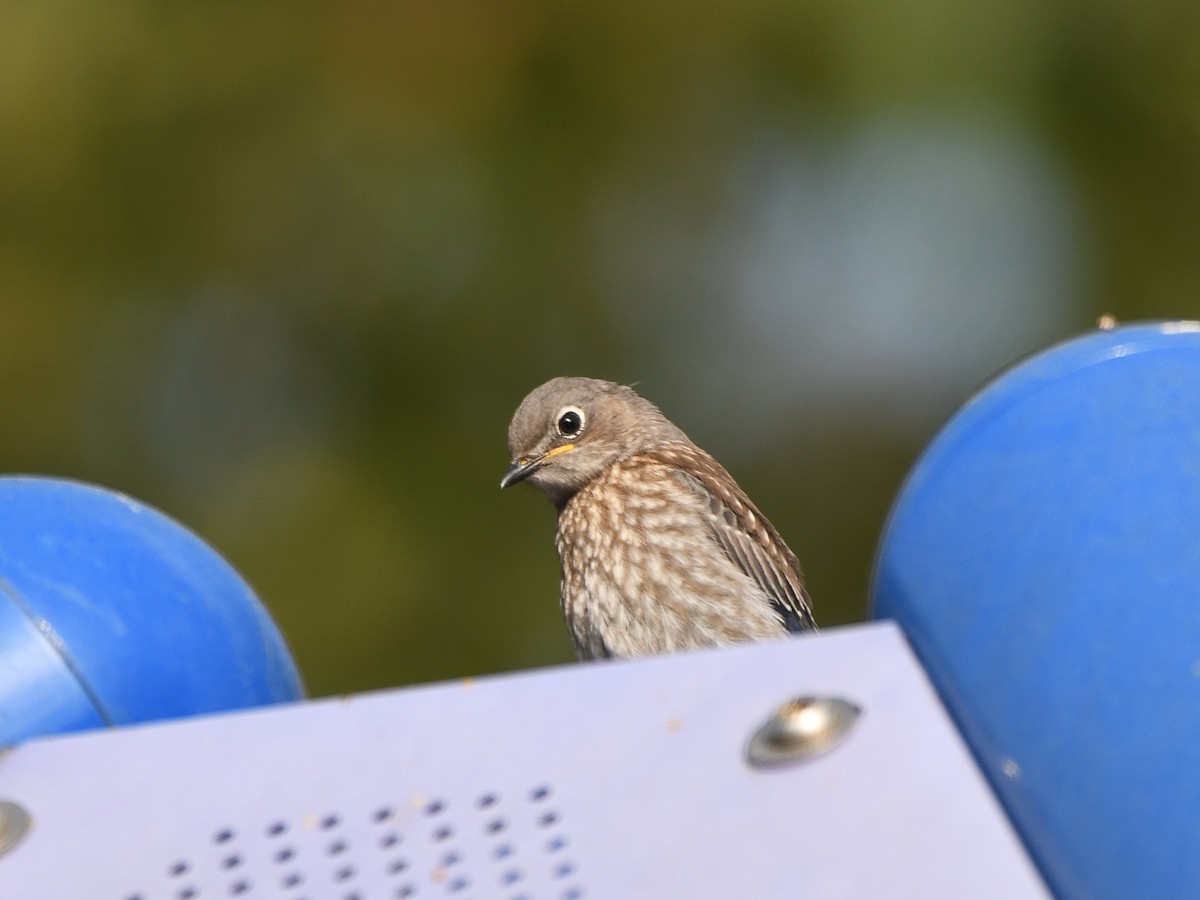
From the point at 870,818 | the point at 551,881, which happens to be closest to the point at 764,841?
the point at 870,818

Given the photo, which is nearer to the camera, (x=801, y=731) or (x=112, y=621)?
(x=801, y=731)

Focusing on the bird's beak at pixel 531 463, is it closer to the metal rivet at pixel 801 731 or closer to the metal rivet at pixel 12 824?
the metal rivet at pixel 12 824

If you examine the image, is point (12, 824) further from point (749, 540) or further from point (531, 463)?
point (531, 463)

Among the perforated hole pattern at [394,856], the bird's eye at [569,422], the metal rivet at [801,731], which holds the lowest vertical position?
the bird's eye at [569,422]

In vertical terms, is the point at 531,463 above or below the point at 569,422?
below

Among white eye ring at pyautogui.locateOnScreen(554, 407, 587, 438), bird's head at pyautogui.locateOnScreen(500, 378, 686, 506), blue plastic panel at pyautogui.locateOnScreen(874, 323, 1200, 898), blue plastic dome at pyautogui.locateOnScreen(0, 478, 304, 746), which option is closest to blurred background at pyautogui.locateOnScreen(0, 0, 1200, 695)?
bird's head at pyautogui.locateOnScreen(500, 378, 686, 506)

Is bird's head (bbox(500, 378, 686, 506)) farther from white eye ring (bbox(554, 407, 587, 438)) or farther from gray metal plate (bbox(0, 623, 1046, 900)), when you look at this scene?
gray metal plate (bbox(0, 623, 1046, 900))

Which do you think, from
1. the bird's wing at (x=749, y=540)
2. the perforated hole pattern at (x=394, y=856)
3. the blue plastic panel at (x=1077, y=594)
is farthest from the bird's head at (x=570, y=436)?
the perforated hole pattern at (x=394, y=856)

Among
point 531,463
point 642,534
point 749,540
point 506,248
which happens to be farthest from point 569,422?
point 506,248
